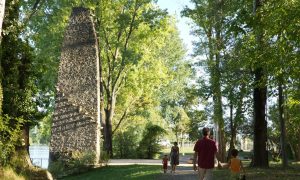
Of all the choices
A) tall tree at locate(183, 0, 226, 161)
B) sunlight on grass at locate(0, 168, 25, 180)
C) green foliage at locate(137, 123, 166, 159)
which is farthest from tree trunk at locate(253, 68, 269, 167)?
green foliage at locate(137, 123, 166, 159)

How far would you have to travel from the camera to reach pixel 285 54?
14.8m

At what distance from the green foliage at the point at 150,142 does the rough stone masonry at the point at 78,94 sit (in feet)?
47.4

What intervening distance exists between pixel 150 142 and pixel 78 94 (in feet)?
51.8

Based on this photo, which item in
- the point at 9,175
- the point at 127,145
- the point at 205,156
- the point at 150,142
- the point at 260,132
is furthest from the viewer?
the point at 127,145

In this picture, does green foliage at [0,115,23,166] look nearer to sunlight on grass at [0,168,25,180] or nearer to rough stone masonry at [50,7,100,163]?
sunlight on grass at [0,168,25,180]

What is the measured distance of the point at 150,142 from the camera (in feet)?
142

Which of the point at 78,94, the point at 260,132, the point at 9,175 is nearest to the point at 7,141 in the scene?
the point at 9,175

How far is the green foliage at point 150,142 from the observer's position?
141 ft

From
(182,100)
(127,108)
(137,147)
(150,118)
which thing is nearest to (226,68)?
(137,147)

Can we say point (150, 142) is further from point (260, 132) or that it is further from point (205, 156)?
point (205, 156)

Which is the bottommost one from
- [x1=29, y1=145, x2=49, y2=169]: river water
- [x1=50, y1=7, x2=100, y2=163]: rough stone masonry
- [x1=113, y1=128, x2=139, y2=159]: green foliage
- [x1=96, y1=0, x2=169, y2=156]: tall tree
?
[x1=29, y1=145, x2=49, y2=169]: river water

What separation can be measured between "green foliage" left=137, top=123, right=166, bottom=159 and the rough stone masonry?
14437 millimetres

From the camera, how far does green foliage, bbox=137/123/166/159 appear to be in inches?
1689

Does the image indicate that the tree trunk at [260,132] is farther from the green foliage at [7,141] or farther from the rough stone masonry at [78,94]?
the green foliage at [7,141]
